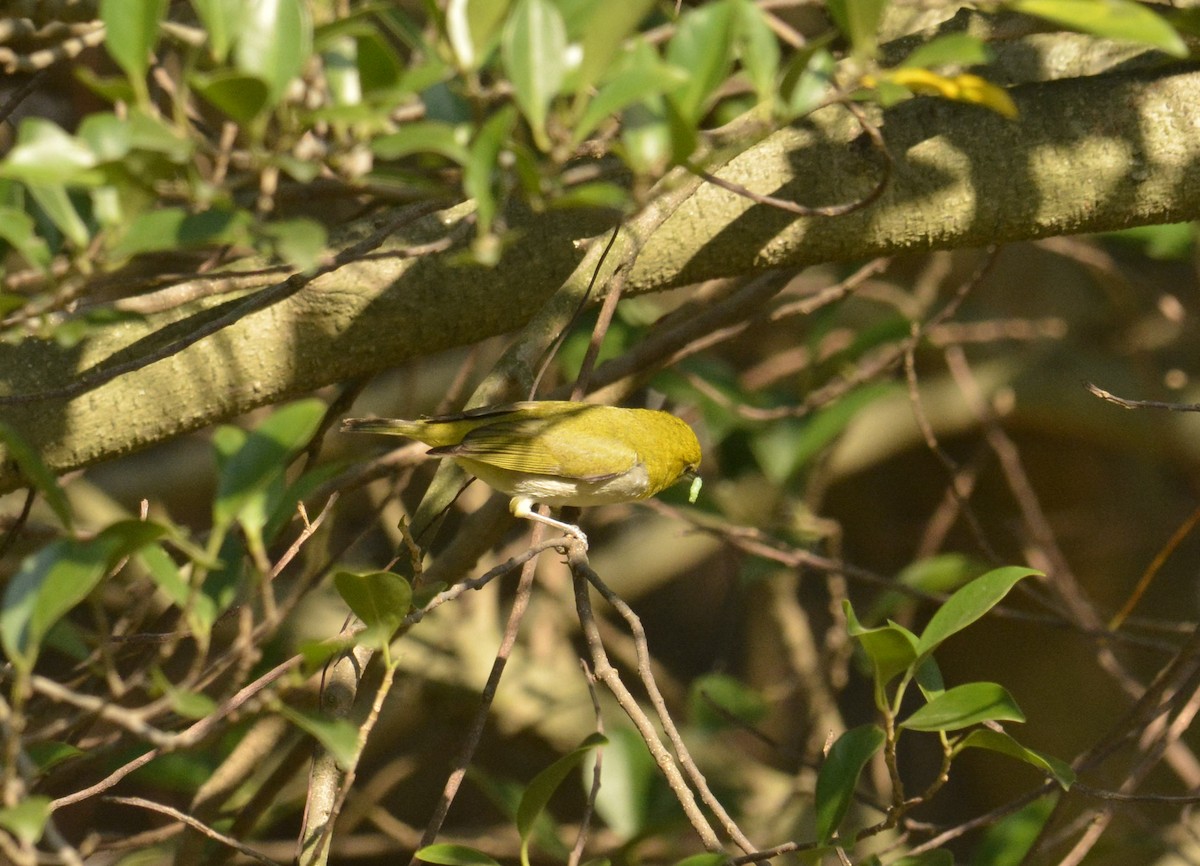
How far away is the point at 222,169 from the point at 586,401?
153cm

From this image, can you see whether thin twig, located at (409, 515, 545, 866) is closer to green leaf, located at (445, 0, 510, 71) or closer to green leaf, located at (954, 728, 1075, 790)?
green leaf, located at (954, 728, 1075, 790)

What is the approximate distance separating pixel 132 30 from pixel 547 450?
1.65 metres

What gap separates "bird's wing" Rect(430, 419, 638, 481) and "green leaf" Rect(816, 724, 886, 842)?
3.24 feet

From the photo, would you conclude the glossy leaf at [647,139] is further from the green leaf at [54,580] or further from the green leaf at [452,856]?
the green leaf at [452,856]

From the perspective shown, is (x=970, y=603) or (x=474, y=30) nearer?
(x=474, y=30)

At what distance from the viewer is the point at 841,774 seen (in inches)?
61.9

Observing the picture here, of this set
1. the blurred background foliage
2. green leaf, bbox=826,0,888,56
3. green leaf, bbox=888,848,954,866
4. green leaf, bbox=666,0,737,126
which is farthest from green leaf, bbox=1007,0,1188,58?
green leaf, bbox=888,848,954,866

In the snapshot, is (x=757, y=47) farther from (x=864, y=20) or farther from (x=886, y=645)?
(x=886, y=645)

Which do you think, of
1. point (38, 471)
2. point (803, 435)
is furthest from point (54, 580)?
point (803, 435)

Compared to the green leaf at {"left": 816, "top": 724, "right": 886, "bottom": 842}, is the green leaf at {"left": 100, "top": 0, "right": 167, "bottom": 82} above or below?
above

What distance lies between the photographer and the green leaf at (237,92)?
2.89ft

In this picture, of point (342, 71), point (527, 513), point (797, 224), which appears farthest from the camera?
point (527, 513)

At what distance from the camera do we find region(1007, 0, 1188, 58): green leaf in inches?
37.9

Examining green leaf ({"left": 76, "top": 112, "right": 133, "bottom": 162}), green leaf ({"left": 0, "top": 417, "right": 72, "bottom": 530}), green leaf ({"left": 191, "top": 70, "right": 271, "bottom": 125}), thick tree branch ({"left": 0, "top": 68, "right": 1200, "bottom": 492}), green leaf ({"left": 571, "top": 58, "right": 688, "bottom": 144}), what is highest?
green leaf ({"left": 191, "top": 70, "right": 271, "bottom": 125})
